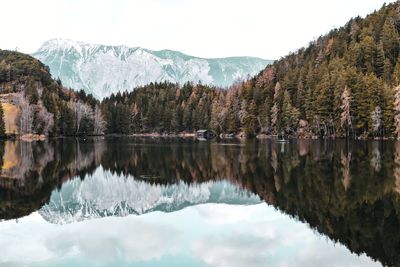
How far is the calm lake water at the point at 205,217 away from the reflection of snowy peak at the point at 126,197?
0.10 meters

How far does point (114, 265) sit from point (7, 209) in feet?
52.3

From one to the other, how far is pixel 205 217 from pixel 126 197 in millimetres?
10121

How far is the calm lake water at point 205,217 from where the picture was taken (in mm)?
20469

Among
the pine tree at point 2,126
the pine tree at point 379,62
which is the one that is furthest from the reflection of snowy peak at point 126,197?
the pine tree at point 379,62

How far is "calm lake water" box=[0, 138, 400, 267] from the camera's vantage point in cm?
2047

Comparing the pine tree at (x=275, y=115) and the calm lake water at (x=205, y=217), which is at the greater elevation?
the pine tree at (x=275, y=115)

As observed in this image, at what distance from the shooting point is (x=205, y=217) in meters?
30.8

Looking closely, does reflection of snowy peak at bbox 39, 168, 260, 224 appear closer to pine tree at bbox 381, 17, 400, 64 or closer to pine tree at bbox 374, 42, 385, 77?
pine tree at bbox 374, 42, 385, 77

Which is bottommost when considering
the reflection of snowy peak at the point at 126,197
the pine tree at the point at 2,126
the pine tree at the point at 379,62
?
the reflection of snowy peak at the point at 126,197

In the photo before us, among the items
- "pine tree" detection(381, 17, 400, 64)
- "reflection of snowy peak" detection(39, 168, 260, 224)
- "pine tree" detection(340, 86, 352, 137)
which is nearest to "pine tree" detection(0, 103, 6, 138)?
"pine tree" detection(340, 86, 352, 137)

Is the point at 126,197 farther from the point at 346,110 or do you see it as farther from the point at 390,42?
the point at 390,42

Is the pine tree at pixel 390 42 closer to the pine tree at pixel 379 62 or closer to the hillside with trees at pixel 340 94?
the hillside with trees at pixel 340 94

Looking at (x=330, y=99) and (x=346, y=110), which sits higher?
(x=330, y=99)

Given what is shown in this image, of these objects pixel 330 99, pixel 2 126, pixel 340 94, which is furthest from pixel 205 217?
pixel 2 126
